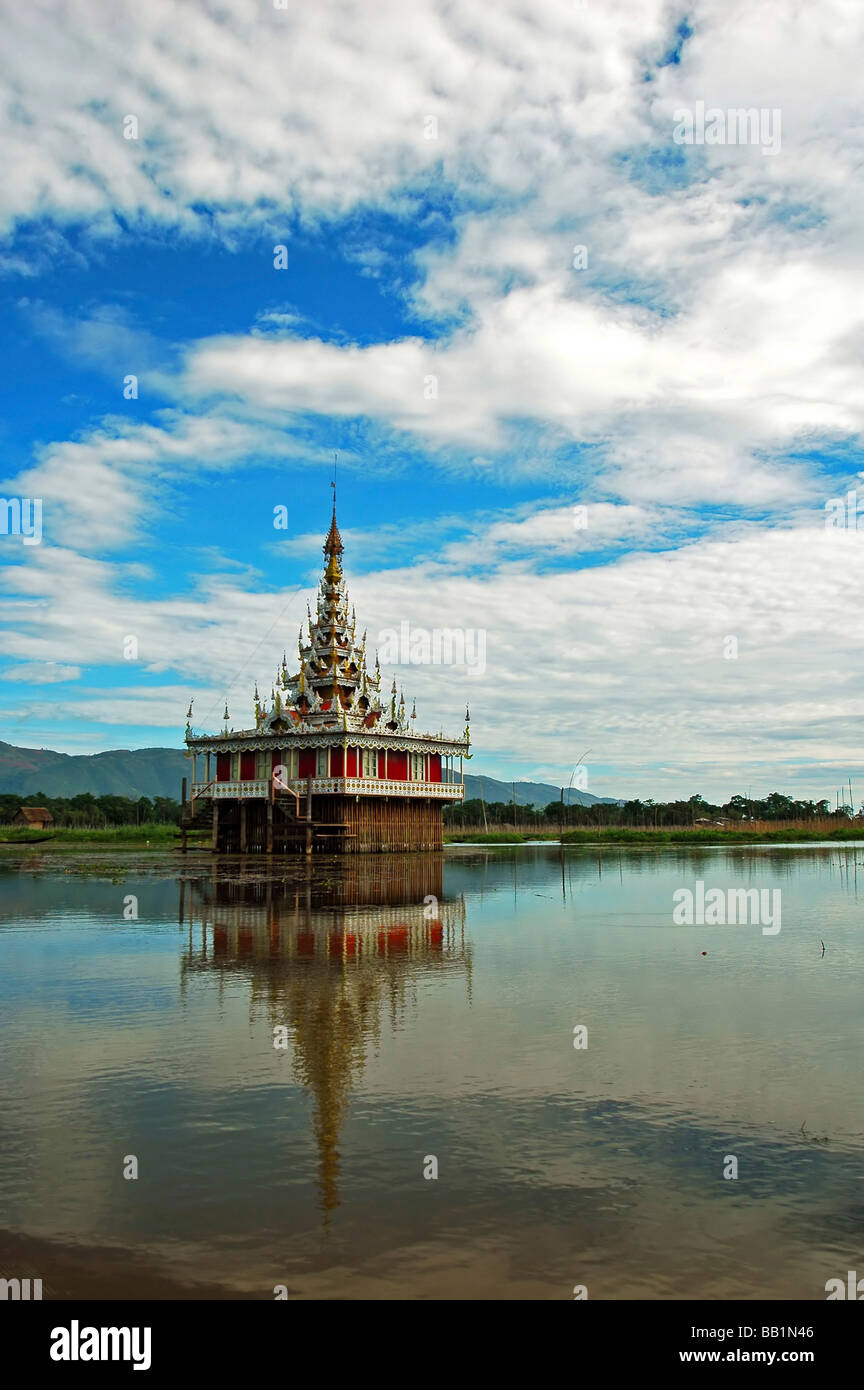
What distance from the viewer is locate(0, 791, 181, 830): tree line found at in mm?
95500

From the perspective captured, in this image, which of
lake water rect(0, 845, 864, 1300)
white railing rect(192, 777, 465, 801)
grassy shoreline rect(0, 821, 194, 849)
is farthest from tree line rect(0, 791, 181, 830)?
lake water rect(0, 845, 864, 1300)

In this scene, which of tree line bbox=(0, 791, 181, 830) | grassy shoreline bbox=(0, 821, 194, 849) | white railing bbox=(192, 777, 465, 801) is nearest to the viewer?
white railing bbox=(192, 777, 465, 801)

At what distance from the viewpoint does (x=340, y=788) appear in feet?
169

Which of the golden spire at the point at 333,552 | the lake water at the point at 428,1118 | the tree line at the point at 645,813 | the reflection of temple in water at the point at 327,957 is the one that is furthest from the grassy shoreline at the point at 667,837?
the lake water at the point at 428,1118

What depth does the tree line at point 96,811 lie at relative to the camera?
95500 millimetres

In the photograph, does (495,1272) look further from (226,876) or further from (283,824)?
(283,824)

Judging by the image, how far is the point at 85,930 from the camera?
807 inches

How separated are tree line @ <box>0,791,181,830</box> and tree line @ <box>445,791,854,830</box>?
33.7m

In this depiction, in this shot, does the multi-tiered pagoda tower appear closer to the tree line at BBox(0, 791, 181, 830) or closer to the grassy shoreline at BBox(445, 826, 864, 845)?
the grassy shoreline at BBox(445, 826, 864, 845)

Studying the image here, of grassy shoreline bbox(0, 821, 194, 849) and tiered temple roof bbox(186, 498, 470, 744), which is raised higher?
tiered temple roof bbox(186, 498, 470, 744)

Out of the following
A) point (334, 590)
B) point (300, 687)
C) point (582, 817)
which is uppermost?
point (334, 590)
